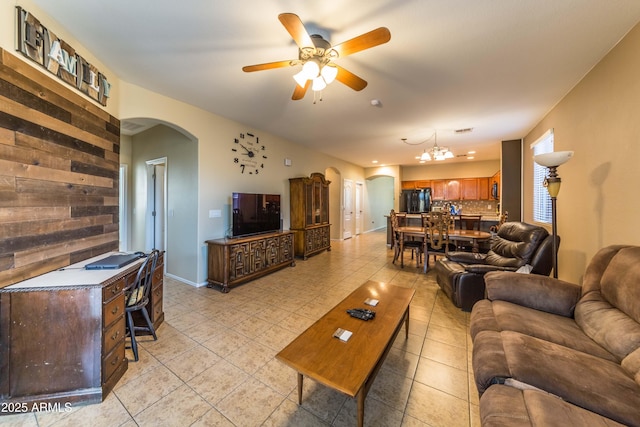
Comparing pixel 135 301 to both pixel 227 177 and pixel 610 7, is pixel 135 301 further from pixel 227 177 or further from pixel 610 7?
pixel 610 7

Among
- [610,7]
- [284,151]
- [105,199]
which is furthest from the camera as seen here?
[284,151]

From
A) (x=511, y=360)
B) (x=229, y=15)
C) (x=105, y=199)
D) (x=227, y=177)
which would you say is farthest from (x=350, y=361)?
(x=227, y=177)

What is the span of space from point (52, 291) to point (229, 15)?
2225 mm

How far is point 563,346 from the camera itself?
139 cm

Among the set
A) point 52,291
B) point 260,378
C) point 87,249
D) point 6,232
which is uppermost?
point 6,232

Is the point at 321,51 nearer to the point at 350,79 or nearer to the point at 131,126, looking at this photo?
the point at 350,79

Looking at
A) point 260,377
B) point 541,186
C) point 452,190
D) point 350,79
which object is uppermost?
point 350,79

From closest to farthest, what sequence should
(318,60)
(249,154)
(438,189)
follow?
1. (318,60)
2. (249,154)
3. (438,189)

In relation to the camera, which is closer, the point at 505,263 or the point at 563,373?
the point at 563,373

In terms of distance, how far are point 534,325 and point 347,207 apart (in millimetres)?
6786

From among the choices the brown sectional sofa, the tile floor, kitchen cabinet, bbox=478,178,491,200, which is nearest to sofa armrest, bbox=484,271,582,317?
the brown sectional sofa

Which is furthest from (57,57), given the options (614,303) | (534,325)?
(614,303)

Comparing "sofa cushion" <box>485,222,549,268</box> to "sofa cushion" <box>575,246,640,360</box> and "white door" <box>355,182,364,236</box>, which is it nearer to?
"sofa cushion" <box>575,246,640,360</box>

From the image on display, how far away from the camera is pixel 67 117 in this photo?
1989 mm
